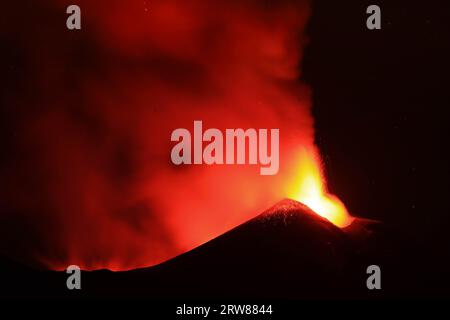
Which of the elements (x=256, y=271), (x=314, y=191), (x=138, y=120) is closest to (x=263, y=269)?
(x=256, y=271)

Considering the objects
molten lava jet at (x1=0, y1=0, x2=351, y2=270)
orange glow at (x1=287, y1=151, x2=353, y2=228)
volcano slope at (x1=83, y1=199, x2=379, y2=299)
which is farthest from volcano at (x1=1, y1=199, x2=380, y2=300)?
molten lava jet at (x1=0, y1=0, x2=351, y2=270)

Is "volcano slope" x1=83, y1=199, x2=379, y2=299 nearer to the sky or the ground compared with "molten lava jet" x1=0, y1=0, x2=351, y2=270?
nearer to the ground

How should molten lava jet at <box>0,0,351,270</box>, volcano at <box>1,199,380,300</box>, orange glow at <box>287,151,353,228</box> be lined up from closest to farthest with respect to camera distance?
volcano at <box>1,199,380,300</box>
orange glow at <box>287,151,353,228</box>
molten lava jet at <box>0,0,351,270</box>

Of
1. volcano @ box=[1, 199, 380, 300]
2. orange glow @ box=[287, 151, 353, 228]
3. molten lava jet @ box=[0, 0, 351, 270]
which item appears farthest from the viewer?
molten lava jet @ box=[0, 0, 351, 270]

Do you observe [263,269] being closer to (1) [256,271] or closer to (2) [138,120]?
(1) [256,271]

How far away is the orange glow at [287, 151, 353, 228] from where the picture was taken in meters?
8.37

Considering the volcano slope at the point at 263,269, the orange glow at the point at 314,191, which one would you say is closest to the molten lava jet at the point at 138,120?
the orange glow at the point at 314,191

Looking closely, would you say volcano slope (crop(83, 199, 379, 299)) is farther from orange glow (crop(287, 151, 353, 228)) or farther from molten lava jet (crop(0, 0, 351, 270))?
molten lava jet (crop(0, 0, 351, 270))

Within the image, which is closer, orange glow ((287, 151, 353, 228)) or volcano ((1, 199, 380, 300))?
volcano ((1, 199, 380, 300))

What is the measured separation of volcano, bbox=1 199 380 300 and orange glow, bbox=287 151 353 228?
45.8 inches

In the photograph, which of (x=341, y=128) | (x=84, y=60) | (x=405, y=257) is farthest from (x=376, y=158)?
(x=84, y=60)

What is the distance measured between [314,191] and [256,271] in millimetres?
2179
